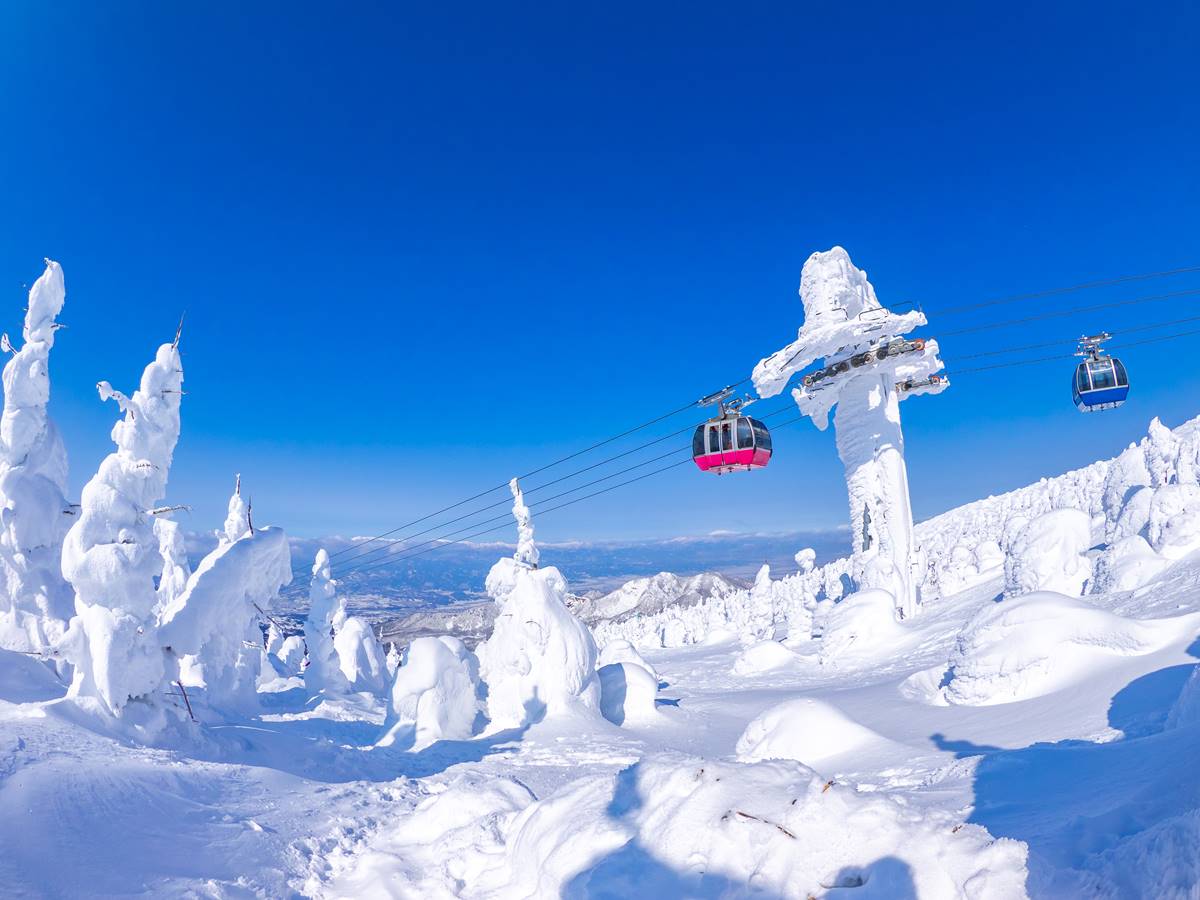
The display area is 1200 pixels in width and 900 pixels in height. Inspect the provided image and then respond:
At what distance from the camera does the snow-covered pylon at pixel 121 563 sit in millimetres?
10750

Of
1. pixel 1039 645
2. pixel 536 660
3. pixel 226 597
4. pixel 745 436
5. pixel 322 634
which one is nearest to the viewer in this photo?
pixel 1039 645

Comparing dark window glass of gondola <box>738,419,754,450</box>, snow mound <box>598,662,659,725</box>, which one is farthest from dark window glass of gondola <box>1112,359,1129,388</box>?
snow mound <box>598,662,659,725</box>

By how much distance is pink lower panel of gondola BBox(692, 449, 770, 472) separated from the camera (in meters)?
14.8

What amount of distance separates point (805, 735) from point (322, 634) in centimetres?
2410

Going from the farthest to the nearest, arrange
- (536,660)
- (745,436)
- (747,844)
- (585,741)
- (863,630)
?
(863,630) < (536,660) < (745,436) < (585,741) < (747,844)

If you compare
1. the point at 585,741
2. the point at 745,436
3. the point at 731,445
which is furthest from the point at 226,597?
the point at 745,436

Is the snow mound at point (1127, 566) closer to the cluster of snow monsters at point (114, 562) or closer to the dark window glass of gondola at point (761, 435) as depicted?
the dark window glass of gondola at point (761, 435)

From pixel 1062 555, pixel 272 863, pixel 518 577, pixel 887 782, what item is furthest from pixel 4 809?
pixel 1062 555

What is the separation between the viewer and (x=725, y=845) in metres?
4.33

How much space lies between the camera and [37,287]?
16.1 m

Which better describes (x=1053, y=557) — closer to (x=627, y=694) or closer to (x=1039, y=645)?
(x=1039, y=645)

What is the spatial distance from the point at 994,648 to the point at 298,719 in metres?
18.0

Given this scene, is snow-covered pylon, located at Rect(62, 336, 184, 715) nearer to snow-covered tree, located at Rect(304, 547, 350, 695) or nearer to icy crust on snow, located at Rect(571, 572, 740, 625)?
snow-covered tree, located at Rect(304, 547, 350, 695)

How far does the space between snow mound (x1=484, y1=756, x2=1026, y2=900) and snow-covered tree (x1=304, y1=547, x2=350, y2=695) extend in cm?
2549
